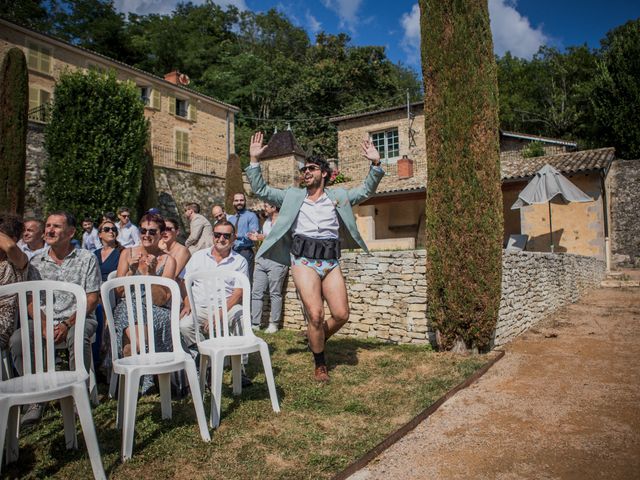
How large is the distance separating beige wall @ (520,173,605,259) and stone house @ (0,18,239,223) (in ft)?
45.8

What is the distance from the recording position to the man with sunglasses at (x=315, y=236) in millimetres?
3936

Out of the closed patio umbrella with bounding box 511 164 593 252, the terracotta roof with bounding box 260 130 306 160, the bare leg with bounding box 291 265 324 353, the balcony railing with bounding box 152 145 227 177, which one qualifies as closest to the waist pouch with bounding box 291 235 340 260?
the bare leg with bounding box 291 265 324 353

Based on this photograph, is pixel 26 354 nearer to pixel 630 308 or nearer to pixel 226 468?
pixel 226 468

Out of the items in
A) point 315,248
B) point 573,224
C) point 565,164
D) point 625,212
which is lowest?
point 315,248

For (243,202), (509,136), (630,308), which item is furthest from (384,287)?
(509,136)

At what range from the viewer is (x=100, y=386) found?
4.10 metres

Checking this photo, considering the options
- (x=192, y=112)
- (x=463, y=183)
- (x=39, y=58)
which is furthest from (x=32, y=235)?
(x=192, y=112)

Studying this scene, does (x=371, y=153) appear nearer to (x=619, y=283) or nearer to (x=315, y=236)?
(x=315, y=236)

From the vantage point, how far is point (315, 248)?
12.9ft

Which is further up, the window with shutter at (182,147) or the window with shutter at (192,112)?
the window with shutter at (192,112)

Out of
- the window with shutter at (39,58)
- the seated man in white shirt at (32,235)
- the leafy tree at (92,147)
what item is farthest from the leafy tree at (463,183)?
the window with shutter at (39,58)

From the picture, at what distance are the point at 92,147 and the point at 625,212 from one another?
19569 millimetres

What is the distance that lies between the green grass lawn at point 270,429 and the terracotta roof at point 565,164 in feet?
37.9

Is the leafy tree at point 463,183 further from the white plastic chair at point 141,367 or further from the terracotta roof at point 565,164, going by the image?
the terracotta roof at point 565,164
